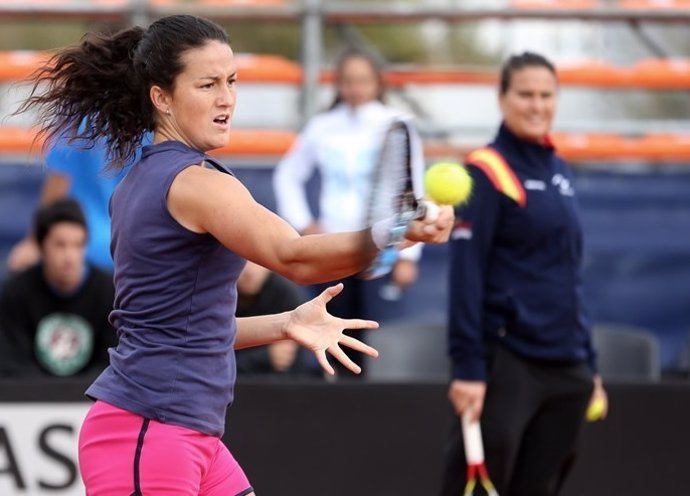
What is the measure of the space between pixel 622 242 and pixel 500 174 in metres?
2.85

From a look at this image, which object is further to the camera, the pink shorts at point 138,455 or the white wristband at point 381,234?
the pink shorts at point 138,455

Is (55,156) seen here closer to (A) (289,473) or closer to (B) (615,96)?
(A) (289,473)

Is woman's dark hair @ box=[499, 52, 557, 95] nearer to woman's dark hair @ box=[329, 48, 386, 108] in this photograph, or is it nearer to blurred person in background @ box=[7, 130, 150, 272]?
woman's dark hair @ box=[329, 48, 386, 108]

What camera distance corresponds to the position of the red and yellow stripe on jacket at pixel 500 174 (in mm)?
4875

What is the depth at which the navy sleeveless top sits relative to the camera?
3127 millimetres

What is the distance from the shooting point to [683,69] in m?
7.76

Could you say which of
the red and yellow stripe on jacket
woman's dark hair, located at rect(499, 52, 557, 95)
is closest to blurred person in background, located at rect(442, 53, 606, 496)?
the red and yellow stripe on jacket

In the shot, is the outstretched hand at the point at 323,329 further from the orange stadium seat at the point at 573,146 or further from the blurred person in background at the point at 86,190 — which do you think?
the orange stadium seat at the point at 573,146

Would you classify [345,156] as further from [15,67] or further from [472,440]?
[472,440]

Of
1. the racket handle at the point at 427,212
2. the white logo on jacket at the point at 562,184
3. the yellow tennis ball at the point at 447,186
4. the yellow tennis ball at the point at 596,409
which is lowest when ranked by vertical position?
the yellow tennis ball at the point at 596,409

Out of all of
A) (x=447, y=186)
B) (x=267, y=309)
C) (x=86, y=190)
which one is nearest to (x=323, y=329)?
(x=447, y=186)

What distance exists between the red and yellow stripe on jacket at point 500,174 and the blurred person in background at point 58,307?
7.64ft

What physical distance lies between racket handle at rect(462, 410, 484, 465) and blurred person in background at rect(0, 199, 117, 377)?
219cm

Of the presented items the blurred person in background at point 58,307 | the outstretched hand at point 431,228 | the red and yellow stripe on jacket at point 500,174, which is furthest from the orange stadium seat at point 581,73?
the outstretched hand at point 431,228
